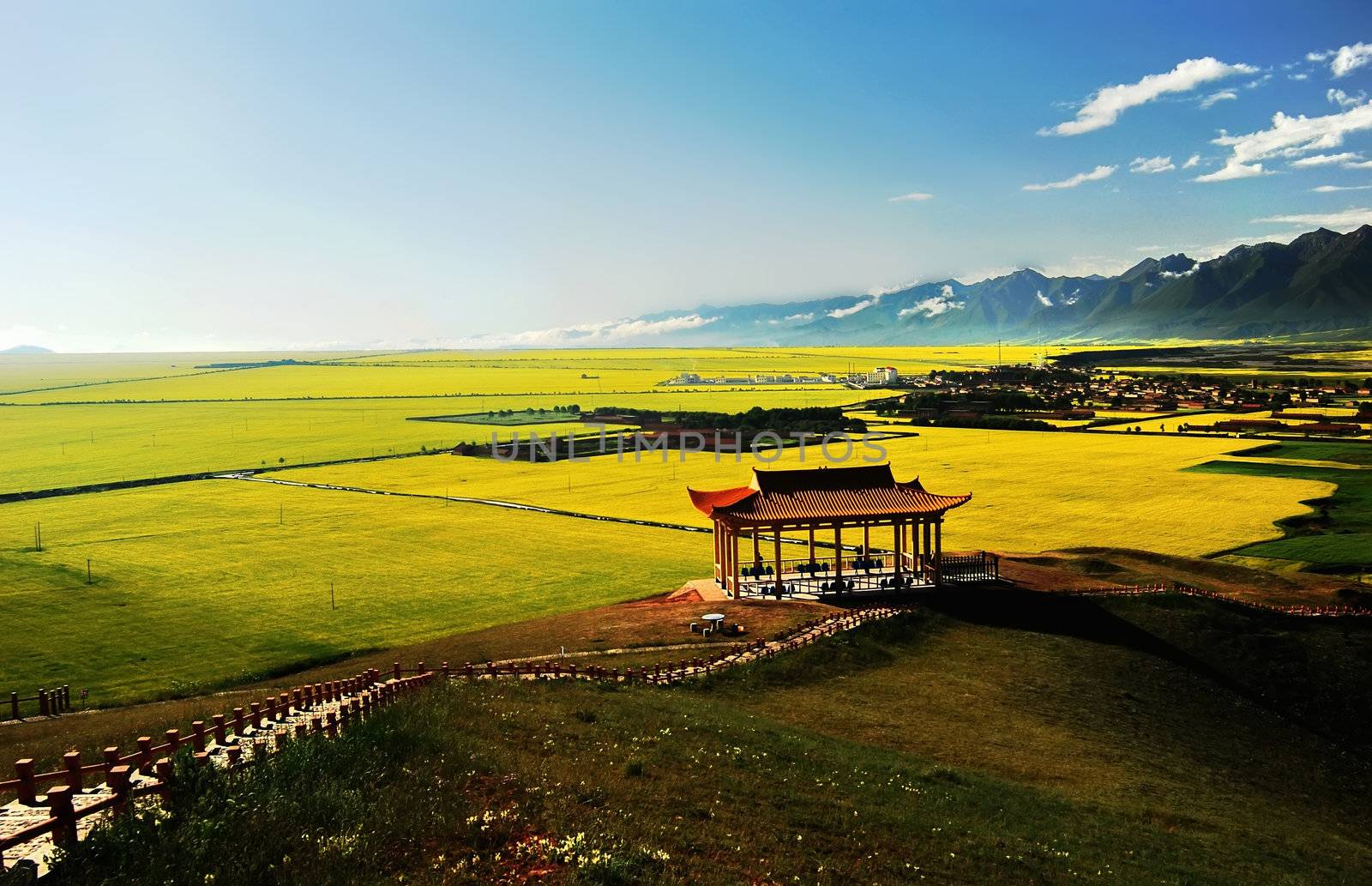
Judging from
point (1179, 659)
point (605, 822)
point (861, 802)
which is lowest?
point (1179, 659)

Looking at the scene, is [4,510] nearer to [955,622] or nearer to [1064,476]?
[955,622]

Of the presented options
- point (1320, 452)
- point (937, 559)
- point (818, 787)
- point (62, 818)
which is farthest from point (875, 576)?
point (1320, 452)

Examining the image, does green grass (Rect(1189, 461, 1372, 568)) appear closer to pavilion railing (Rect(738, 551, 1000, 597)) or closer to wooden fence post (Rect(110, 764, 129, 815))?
pavilion railing (Rect(738, 551, 1000, 597))

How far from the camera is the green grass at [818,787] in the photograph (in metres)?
12.5

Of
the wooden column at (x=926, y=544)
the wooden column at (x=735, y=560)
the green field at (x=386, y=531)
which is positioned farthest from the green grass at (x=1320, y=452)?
the wooden column at (x=735, y=560)

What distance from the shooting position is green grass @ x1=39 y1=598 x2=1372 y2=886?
12.5 meters

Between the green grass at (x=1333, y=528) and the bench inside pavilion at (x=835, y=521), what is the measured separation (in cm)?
2130

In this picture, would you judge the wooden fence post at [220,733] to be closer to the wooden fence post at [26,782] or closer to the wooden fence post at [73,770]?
the wooden fence post at [26,782]

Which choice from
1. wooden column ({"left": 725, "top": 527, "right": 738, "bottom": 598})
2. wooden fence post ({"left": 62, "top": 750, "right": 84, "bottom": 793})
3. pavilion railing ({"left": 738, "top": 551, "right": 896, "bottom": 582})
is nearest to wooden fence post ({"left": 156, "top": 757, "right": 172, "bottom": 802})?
wooden fence post ({"left": 62, "top": 750, "right": 84, "bottom": 793})

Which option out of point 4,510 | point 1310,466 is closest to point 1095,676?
point 1310,466

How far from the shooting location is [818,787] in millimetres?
17531

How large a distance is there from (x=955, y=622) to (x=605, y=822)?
23.0m

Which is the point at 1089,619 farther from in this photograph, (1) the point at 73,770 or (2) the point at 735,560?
(1) the point at 73,770

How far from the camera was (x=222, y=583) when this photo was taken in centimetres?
4909
